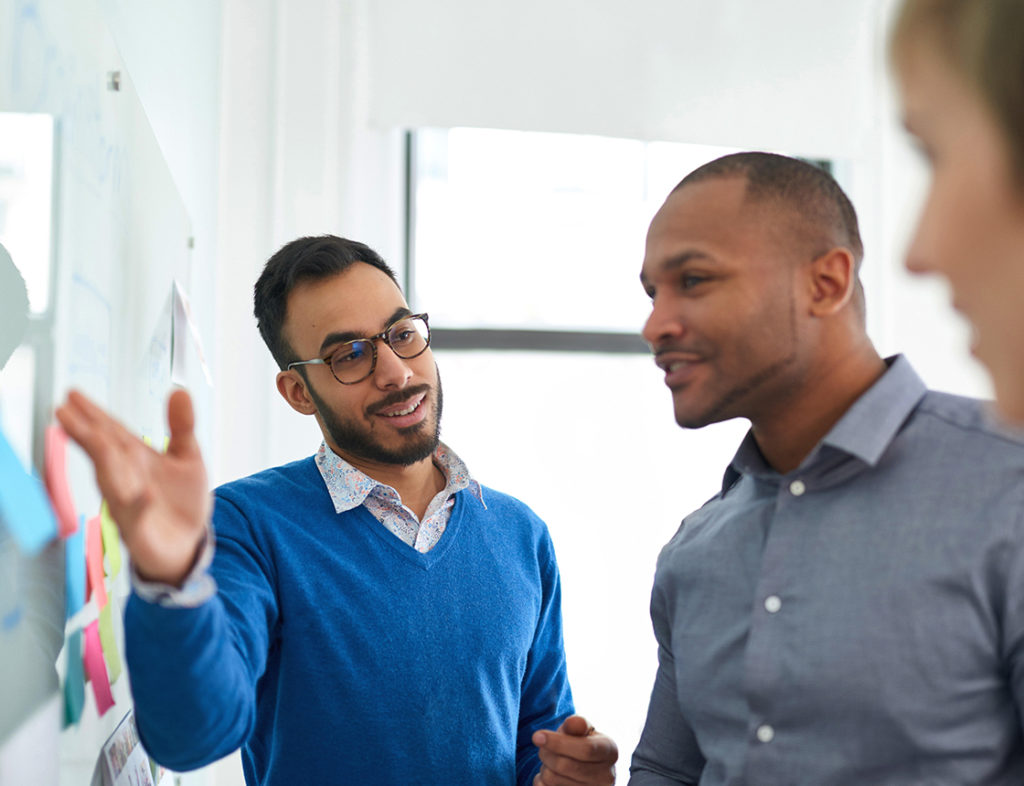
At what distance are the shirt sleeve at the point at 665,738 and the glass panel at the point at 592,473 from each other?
1532mm

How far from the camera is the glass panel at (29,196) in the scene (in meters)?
0.71

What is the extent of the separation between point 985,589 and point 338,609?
2.71ft

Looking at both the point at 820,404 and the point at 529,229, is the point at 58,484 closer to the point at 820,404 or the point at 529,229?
the point at 820,404

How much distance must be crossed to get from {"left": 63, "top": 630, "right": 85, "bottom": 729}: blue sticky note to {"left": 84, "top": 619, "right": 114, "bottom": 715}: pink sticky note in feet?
0.08

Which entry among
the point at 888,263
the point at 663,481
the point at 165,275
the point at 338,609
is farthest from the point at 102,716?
the point at 888,263

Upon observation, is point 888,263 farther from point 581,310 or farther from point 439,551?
point 439,551

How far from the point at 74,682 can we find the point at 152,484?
331 millimetres

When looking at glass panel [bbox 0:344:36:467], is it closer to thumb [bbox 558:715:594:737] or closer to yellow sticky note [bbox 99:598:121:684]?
yellow sticky note [bbox 99:598:121:684]

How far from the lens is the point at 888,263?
3051 millimetres

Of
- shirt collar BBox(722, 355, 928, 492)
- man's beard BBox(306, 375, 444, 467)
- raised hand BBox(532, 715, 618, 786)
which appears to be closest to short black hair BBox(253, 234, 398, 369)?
man's beard BBox(306, 375, 444, 467)

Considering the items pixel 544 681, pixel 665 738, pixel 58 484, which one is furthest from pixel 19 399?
pixel 544 681

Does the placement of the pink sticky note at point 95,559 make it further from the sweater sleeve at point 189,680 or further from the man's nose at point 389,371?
the man's nose at point 389,371

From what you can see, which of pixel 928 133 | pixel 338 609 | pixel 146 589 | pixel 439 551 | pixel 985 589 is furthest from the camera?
pixel 439 551

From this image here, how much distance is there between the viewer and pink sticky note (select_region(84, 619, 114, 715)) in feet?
3.20
